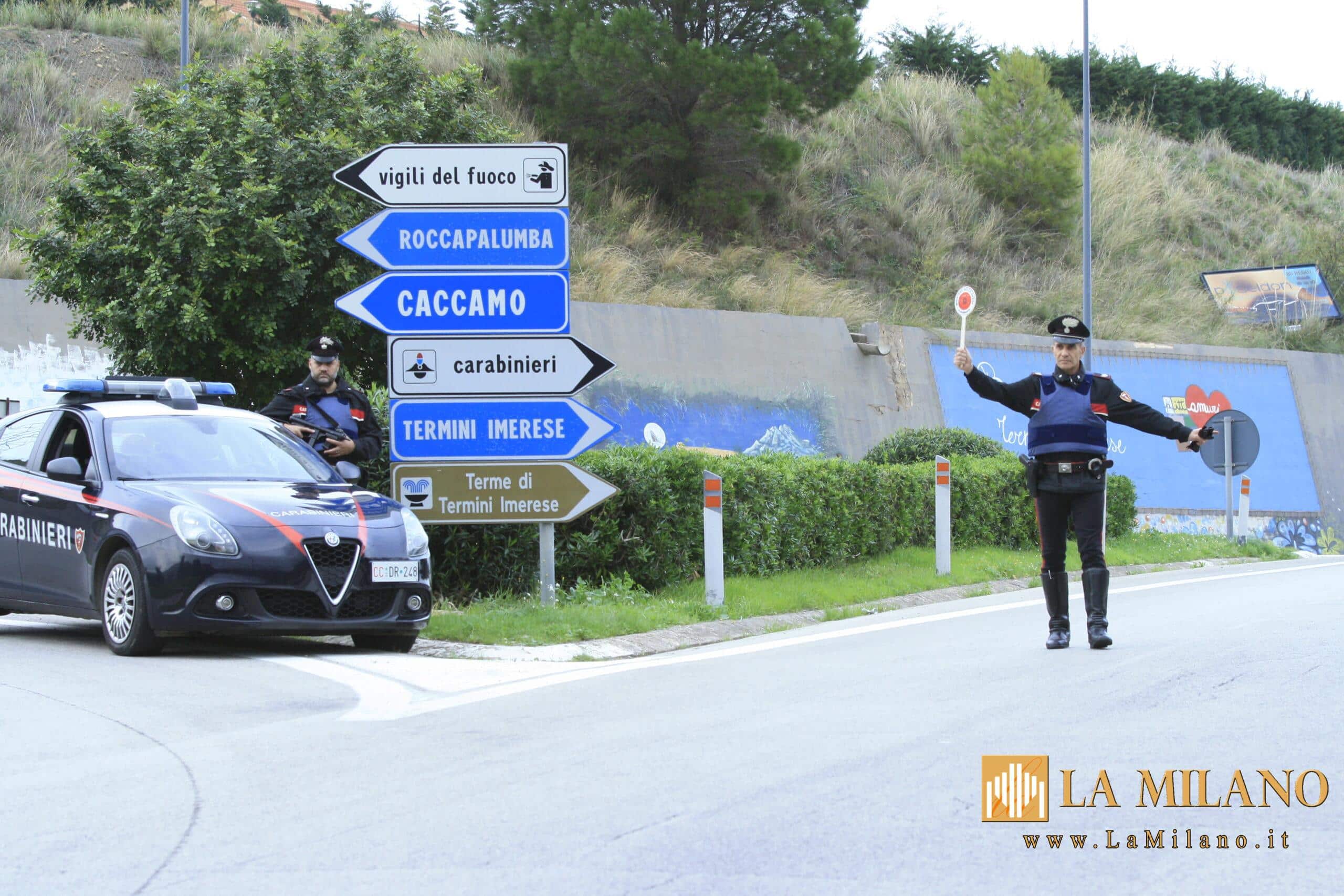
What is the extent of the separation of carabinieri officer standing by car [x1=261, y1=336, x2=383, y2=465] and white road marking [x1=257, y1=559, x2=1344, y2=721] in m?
2.32

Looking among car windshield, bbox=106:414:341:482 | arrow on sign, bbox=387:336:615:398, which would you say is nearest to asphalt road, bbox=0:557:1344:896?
car windshield, bbox=106:414:341:482

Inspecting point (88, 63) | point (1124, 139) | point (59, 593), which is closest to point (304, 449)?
point (59, 593)

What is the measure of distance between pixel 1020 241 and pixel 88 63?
76.8ft

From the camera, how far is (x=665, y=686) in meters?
7.19

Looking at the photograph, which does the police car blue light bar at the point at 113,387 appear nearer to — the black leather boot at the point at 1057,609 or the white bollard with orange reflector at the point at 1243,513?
the black leather boot at the point at 1057,609

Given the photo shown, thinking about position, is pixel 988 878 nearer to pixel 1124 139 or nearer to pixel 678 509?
pixel 678 509

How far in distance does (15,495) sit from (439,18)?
37296 mm

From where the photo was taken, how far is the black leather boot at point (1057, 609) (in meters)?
8.47

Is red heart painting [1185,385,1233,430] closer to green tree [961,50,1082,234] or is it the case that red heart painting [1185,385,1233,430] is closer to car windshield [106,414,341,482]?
green tree [961,50,1082,234]

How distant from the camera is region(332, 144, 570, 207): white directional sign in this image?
10.2 m

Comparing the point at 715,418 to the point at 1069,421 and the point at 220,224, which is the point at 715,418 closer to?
the point at 220,224

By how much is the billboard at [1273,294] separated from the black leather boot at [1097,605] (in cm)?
3273

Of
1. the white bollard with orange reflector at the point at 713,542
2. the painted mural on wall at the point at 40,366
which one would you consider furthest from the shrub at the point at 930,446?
the painted mural on wall at the point at 40,366

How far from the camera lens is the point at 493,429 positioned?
10.4 metres
